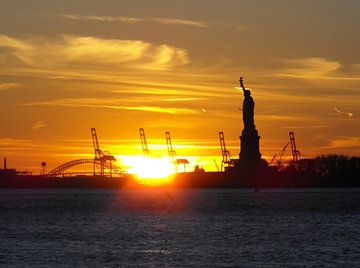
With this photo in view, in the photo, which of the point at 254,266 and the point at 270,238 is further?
the point at 270,238

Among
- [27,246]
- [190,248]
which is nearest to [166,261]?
[190,248]

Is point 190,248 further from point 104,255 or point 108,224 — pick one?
point 108,224

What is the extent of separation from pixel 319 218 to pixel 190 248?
144ft

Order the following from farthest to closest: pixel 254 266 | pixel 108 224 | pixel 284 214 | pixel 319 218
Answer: pixel 284 214 < pixel 319 218 < pixel 108 224 < pixel 254 266

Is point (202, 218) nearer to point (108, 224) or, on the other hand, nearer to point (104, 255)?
point (108, 224)

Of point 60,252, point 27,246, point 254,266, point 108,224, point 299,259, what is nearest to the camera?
point 254,266

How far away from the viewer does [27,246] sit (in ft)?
243

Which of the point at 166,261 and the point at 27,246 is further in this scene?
the point at 27,246

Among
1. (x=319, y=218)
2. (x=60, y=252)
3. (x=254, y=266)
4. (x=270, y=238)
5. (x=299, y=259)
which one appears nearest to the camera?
(x=254, y=266)

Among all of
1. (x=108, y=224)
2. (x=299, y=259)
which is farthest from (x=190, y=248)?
(x=108, y=224)

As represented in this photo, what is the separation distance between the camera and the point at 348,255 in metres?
65.1

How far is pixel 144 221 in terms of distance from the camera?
357 feet

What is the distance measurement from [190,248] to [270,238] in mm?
11799

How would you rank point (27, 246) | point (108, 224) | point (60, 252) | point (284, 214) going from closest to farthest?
point (60, 252)
point (27, 246)
point (108, 224)
point (284, 214)
